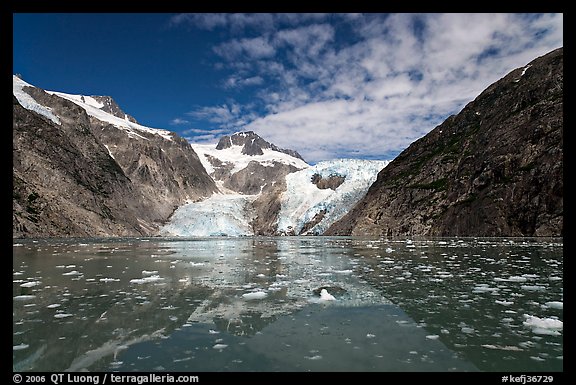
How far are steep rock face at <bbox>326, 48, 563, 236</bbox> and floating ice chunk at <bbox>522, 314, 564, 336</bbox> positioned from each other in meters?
46.0

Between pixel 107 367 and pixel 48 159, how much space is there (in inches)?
3397

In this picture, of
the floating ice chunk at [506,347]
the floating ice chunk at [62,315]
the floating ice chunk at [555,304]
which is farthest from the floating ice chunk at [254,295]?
the floating ice chunk at [555,304]

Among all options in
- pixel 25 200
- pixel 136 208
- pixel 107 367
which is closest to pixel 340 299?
pixel 107 367

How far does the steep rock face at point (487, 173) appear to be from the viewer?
48.4 meters

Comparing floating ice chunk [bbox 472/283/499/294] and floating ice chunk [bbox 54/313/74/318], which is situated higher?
floating ice chunk [bbox 472/283/499/294]

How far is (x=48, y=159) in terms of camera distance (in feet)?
250

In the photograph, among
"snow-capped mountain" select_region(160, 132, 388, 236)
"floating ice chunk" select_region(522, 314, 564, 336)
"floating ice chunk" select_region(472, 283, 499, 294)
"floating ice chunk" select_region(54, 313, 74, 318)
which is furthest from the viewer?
"snow-capped mountain" select_region(160, 132, 388, 236)

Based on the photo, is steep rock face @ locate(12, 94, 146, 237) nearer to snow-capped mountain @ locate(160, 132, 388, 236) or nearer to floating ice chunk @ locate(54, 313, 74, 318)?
snow-capped mountain @ locate(160, 132, 388, 236)

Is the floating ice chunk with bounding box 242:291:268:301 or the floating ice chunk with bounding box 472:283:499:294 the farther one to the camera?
the floating ice chunk with bounding box 472:283:499:294

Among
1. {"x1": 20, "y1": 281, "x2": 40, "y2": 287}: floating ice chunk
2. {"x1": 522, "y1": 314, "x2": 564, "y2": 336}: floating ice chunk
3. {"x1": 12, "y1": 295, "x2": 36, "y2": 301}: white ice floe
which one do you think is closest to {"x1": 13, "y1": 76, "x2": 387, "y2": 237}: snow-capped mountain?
{"x1": 20, "y1": 281, "x2": 40, "y2": 287}: floating ice chunk

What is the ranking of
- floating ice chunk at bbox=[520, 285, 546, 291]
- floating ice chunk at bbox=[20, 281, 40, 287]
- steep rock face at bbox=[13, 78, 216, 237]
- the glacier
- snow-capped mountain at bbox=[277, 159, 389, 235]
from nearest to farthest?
floating ice chunk at bbox=[520, 285, 546, 291] → floating ice chunk at bbox=[20, 281, 40, 287] → steep rock face at bbox=[13, 78, 216, 237] → snow-capped mountain at bbox=[277, 159, 389, 235] → the glacier

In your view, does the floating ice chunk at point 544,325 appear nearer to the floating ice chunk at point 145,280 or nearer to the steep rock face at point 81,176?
the floating ice chunk at point 145,280

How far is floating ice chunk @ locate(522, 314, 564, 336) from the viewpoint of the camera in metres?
6.20

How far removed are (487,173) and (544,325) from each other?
189 feet
